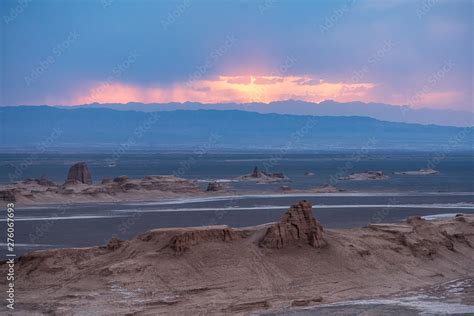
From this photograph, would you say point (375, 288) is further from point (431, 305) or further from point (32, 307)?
point (32, 307)

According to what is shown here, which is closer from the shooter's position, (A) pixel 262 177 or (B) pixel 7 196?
(B) pixel 7 196

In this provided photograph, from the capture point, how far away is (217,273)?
3231cm

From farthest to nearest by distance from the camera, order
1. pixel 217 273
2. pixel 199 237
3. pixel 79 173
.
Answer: pixel 79 173 → pixel 199 237 → pixel 217 273

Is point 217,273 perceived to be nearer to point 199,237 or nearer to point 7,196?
point 199,237

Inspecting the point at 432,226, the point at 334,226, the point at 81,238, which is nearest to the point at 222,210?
the point at 334,226

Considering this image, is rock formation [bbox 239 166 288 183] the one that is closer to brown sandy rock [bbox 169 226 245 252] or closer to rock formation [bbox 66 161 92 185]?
rock formation [bbox 66 161 92 185]

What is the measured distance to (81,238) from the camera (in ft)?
152

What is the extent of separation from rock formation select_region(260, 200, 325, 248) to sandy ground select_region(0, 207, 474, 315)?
0.96ft

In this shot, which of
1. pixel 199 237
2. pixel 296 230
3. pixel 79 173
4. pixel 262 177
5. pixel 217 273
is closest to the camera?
pixel 217 273

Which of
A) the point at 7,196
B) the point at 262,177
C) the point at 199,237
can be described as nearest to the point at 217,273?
the point at 199,237

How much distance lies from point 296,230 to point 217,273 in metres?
4.70

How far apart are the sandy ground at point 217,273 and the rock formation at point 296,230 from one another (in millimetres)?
291

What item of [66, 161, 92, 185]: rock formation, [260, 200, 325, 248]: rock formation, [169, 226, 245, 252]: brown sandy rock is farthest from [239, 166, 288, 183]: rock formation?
[169, 226, 245, 252]: brown sandy rock

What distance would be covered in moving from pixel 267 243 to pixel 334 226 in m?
17.1
